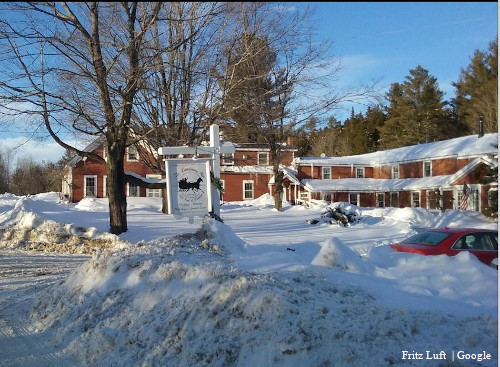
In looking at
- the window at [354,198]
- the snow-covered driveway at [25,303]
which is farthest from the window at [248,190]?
the snow-covered driveway at [25,303]

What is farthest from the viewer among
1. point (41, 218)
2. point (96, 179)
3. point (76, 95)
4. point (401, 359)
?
point (96, 179)

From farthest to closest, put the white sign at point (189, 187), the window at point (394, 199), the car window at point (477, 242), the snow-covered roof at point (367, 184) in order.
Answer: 1. the window at point (394, 199)
2. the snow-covered roof at point (367, 184)
3. the white sign at point (189, 187)
4. the car window at point (477, 242)

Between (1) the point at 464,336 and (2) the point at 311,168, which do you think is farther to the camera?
(2) the point at 311,168

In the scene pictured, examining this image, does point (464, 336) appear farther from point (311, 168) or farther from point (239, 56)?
point (311, 168)

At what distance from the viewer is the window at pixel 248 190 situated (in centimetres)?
4684

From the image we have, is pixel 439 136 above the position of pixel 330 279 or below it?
above

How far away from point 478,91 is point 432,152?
18091 millimetres

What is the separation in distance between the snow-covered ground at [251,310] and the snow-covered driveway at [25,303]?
3cm

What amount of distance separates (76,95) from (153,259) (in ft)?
32.2

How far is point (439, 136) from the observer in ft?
190

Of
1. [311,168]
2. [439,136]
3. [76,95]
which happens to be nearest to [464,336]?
[76,95]

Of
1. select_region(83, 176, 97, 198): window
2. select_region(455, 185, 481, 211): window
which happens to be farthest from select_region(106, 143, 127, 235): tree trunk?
select_region(83, 176, 97, 198): window

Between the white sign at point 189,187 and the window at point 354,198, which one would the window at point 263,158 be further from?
the white sign at point 189,187

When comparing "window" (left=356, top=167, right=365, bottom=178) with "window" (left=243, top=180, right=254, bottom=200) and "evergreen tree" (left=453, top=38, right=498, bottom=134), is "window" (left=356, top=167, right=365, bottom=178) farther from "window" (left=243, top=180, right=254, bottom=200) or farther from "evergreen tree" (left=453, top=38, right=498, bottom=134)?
"evergreen tree" (left=453, top=38, right=498, bottom=134)
